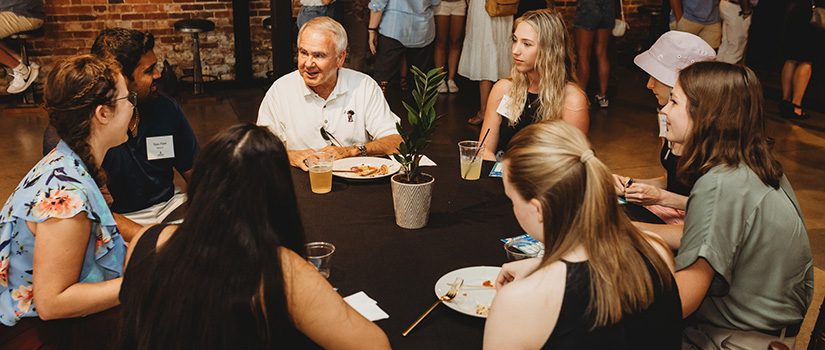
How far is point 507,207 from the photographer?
7.09 feet

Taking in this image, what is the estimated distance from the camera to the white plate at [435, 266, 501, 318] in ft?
4.95

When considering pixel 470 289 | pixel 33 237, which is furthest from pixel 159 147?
pixel 470 289

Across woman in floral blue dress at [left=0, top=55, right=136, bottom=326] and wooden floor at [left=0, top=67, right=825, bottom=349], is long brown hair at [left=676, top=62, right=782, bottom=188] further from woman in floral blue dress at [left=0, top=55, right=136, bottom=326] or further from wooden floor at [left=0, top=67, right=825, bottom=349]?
wooden floor at [left=0, top=67, right=825, bottom=349]

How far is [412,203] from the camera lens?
6.32ft

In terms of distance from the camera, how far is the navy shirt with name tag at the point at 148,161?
2.50 meters

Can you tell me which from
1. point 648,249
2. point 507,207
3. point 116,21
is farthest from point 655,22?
point 648,249

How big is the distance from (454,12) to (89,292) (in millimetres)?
5524

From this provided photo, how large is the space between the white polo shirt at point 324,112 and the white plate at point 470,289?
143 centimetres

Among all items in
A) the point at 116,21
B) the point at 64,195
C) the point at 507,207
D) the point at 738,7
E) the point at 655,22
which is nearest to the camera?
the point at 64,195

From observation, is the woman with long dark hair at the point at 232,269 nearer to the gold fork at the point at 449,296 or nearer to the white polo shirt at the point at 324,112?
the gold fork at the point at 449,296

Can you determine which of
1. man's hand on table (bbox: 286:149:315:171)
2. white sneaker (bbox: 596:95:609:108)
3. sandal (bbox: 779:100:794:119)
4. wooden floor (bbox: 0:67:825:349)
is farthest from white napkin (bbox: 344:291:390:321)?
sandal (bbox: 779:100:794:119)

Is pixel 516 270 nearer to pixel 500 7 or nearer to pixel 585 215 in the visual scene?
pixel 585 215

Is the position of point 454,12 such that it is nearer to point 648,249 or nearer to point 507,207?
point 507,207

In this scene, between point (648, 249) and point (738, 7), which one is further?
point (738, 7)
